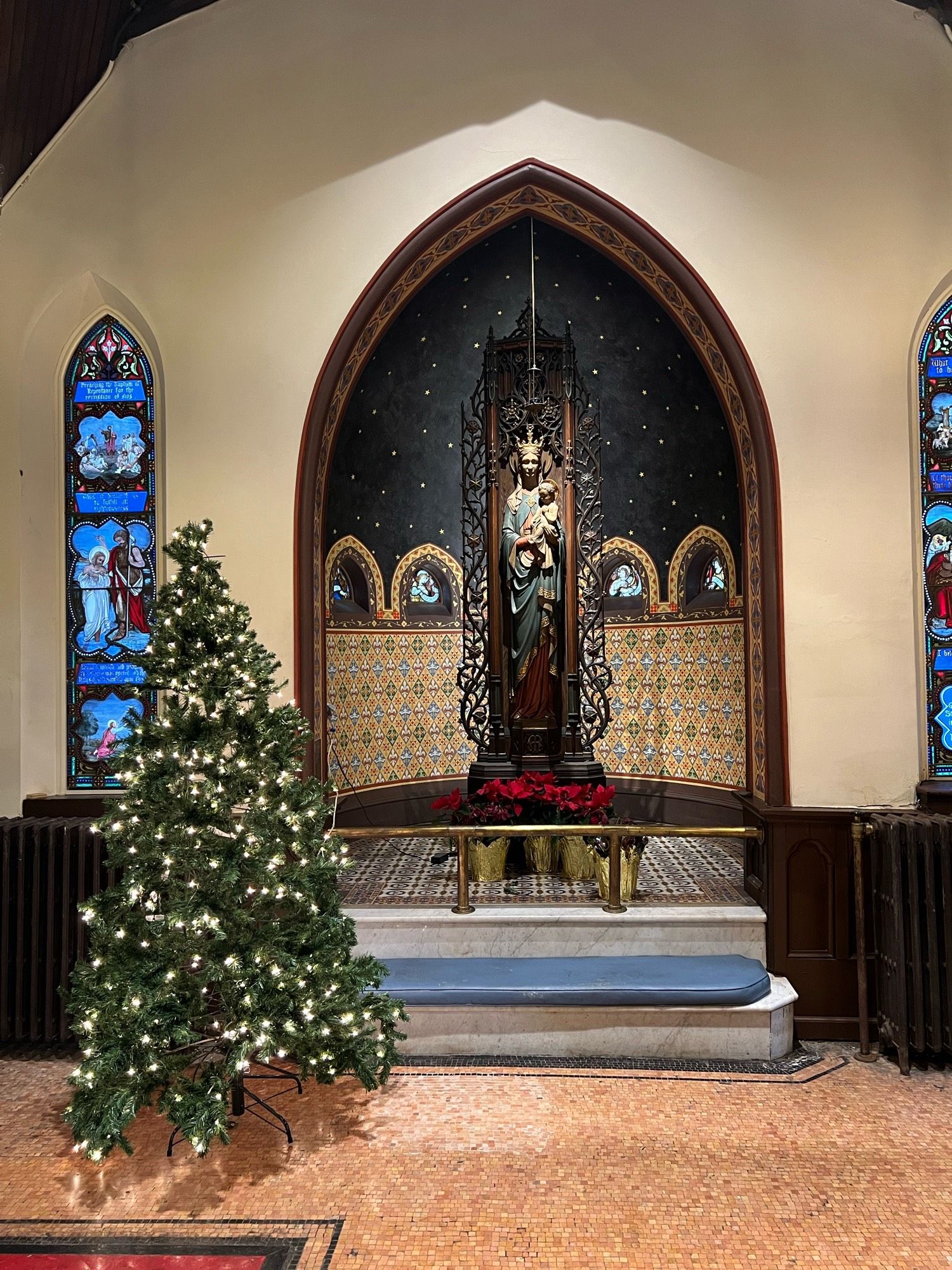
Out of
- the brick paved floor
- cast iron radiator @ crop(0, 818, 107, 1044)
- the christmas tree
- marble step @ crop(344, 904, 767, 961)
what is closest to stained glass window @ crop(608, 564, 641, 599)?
marble step @ crop(344, 904, 767, 961)

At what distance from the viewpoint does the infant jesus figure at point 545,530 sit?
7160 millimetres

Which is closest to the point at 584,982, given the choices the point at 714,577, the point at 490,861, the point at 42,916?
the point at 490,861

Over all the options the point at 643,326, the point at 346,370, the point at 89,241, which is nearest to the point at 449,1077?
the point at 346,370

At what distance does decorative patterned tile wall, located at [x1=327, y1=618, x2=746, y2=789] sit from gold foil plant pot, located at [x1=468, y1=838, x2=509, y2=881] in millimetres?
1938

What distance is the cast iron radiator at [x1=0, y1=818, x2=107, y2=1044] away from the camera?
4805mm

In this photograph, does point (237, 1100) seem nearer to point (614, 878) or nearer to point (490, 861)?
point (490, 861)

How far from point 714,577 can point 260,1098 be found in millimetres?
5842

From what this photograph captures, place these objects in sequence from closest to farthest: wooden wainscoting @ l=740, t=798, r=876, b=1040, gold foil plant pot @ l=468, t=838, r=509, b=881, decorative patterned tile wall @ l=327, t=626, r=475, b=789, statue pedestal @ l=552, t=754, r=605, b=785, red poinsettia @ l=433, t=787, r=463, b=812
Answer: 1. wooden wainscoting @ l=740, t=798, r=876, b=1040
2. gold foil plant pot @ l=468, t=838, r=509, b=881
3. red poinsettia @ l=433, t=787, r=463, b=812
4. statue pedestal @ l=552, t=754, r=605, b=785
5. decorative patterned tile wall @ l=327, t=626, r=475, b=789

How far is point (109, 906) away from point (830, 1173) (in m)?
3.39

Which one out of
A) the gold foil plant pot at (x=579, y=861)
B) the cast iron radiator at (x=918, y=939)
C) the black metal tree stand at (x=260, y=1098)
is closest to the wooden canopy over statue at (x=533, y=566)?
the gold foil plant pot at (x=579, y=861)

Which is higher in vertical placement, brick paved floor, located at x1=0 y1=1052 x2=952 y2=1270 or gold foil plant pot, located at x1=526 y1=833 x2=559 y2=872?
gold foil plant pot, located at x1=526 y1=833 x2=559 y2=872

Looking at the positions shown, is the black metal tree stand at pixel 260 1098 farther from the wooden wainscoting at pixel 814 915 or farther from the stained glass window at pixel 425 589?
the stained glass window at pixel 425 589

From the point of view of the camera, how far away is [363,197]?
5.61 m

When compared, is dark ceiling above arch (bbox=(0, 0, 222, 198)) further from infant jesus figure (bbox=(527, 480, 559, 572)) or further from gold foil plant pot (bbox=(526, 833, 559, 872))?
gold foil plant pot (bbox=(526, 833, 559, 872))
